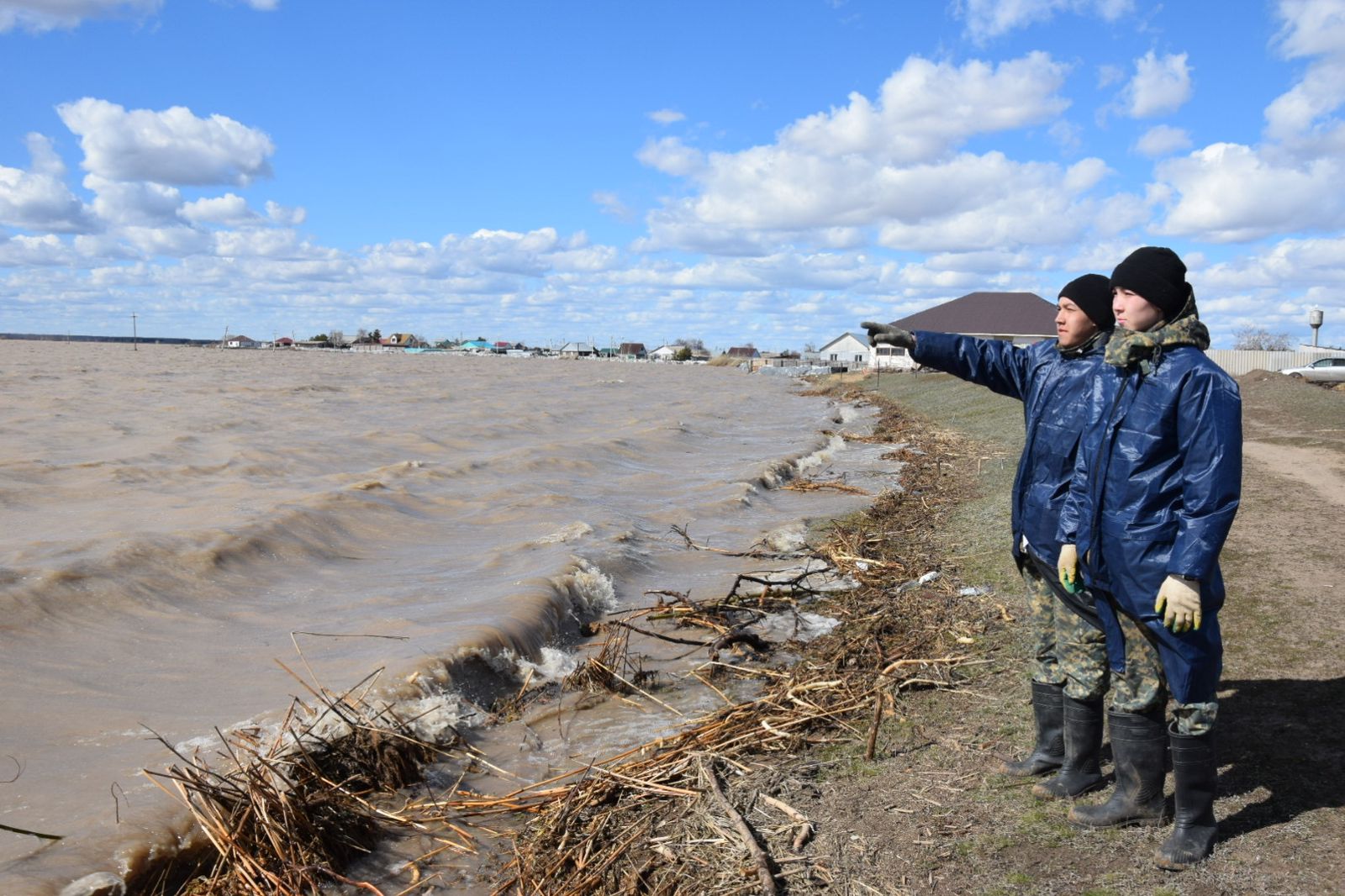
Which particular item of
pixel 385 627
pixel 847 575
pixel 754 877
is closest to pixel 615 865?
pixel 754 877

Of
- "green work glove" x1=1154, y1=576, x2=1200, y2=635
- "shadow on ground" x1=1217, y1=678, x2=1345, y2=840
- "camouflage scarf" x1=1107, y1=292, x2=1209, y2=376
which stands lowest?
"shadow on ground" x1=1217, y1=678, x2=1345, y2=840

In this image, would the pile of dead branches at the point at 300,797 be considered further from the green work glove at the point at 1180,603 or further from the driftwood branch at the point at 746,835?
the green work glove at the point at 1180,603

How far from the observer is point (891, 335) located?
4574 millimetres

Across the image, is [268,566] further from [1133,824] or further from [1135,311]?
[1135,311]

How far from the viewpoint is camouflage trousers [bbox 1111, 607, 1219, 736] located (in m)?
3.47

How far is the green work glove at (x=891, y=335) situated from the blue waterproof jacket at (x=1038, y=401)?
46mm

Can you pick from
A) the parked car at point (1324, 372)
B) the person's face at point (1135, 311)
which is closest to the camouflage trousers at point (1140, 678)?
the person's face at point (1135, 311)

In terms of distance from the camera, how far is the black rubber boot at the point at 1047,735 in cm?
410

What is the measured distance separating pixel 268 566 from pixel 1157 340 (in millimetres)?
8071

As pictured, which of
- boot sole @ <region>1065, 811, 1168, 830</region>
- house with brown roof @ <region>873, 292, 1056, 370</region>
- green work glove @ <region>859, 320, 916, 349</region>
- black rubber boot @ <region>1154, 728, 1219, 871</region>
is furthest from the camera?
house with brown roof @ <region>873, 292, 1056, 370</region>

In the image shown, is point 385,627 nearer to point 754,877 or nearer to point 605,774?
point 605,774

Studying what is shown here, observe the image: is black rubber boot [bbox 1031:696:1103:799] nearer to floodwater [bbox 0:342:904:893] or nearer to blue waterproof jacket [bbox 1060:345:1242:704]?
blue waterproof jacket [bbox 1060:345:1242:704]

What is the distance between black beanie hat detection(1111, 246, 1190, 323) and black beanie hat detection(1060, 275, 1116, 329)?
504 millimetres

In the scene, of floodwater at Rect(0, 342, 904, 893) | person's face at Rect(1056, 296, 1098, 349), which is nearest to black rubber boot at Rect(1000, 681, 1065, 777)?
person's face at Rect(1056, 296, 1098, 349)
